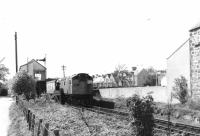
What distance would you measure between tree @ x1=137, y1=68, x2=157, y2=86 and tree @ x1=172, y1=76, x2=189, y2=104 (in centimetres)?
6483

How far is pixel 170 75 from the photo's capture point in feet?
90.6

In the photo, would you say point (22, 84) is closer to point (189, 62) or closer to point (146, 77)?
point (189, 62)

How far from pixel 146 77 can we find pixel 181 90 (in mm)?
71041

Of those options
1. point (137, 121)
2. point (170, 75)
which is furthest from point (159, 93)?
point (137, 121)

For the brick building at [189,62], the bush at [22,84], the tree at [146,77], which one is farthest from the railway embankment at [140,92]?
A: the tree at [146,77]

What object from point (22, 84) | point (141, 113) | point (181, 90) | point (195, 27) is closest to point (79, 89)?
point (22, 84)

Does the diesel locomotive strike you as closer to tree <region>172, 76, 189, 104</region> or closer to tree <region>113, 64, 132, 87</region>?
tree <region>172, 76, 189, 104</region>

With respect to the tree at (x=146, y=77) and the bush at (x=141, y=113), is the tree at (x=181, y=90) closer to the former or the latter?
the bush at (x=141, y=113)

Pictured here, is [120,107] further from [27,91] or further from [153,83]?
[153,83]

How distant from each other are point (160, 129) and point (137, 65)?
3980 inches

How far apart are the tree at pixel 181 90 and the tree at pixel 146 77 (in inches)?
2552

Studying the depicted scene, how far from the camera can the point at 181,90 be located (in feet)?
75.9

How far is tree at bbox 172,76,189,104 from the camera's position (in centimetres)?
2291

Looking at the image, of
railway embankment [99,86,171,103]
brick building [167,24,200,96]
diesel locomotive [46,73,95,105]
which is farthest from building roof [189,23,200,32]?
diesel locomotive [46,73,95,105]
